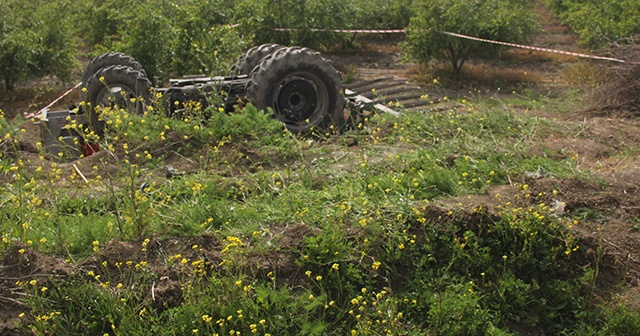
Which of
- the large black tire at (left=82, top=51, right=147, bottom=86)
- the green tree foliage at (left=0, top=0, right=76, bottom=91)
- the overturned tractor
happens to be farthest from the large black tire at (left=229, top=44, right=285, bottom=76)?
the green tree foliage at (left=0, top=0, right=76, bottom=91)

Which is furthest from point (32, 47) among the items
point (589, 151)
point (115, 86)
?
point (589, 151)

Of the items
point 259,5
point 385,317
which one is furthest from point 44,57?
point 385,317

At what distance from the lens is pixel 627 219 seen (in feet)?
22.1

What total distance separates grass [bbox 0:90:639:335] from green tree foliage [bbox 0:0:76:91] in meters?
7.91

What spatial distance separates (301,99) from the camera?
33.1ft

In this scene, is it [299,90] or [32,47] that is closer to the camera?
[299,90]

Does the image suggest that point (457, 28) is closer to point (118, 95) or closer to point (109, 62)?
point (109, 62)

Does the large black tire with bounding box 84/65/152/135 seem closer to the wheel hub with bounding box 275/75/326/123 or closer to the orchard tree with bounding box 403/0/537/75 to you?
the wheel hub with bounding box 275/75/326/123

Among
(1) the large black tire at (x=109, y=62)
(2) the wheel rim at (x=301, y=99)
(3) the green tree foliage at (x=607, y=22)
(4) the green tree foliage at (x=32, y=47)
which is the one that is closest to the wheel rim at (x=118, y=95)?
(1) the large black tire at (x=109, y=62)

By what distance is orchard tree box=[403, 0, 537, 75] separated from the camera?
16500 mm

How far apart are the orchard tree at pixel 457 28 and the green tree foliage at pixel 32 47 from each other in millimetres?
7438

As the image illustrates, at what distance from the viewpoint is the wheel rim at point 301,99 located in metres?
9.89

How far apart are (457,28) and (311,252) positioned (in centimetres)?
1176

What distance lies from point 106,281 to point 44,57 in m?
11.1
